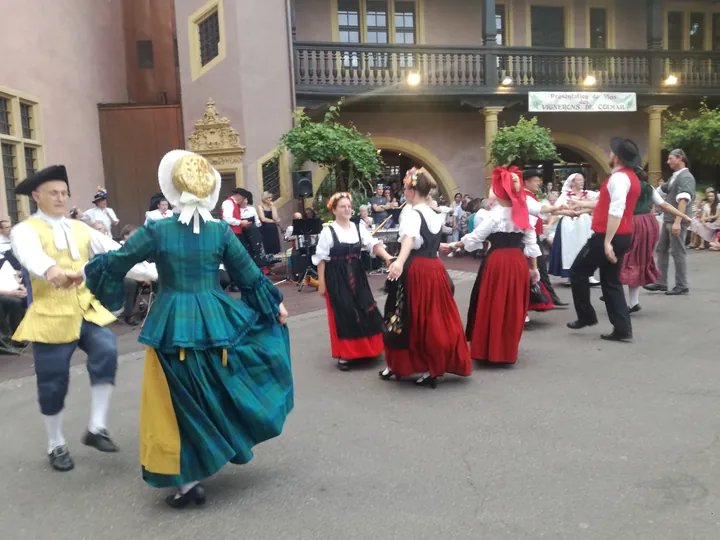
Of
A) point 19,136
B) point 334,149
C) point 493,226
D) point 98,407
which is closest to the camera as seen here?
point 98,407

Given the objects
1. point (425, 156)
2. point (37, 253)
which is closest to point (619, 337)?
point (37, 253)

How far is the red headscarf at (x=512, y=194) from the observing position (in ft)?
17.2

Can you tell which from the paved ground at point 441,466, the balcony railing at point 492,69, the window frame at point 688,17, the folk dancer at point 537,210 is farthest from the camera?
the window frame at point 688,17

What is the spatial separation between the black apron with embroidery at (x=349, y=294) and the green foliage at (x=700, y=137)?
14.2m

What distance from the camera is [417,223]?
15.8 ft

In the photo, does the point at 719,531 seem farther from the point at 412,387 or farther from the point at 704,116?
the point at 704,116

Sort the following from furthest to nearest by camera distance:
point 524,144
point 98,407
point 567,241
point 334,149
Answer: point 524,144 → point 334,149 → point 567,241 → point 98,407

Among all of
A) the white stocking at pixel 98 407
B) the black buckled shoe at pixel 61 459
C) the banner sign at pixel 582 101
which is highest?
the banner sign at pixel 582 101

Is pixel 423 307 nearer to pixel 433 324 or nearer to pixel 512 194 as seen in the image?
pixel 433 324

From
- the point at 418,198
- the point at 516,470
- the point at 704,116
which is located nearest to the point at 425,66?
the point at 704,116

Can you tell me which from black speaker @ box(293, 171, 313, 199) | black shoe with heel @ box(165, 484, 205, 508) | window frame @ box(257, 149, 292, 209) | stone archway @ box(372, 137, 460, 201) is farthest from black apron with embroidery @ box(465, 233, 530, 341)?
stone archway @ box(372, 137, 460, 201)

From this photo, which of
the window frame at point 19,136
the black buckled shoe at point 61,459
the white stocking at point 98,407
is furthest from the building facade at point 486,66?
the black buckled shoe at point 61,459

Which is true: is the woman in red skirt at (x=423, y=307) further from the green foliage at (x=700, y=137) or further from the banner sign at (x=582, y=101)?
the green foliage at (x=700, y=137)

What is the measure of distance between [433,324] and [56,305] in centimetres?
261
